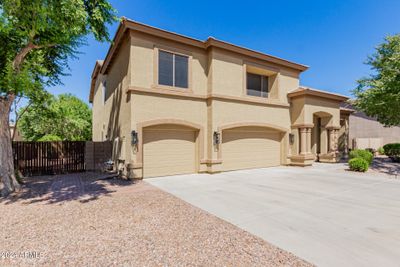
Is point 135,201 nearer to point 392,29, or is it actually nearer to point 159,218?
point 159,218

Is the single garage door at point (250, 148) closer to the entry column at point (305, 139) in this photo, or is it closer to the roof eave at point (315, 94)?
the entry column at point (305, 139)

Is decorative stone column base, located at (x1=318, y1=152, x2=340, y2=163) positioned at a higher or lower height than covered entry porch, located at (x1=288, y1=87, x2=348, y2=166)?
lower

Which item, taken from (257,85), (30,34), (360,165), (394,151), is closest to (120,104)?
(30,34)

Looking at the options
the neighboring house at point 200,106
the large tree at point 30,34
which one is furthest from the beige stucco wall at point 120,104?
the large tree at point 30,34

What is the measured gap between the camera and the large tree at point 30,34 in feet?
20.9

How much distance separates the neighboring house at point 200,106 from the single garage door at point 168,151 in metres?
0.05

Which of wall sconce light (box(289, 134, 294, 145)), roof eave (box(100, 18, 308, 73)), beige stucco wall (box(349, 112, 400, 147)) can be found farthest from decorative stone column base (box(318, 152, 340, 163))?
beige stucco wall (box(349, 112, 400, 147))

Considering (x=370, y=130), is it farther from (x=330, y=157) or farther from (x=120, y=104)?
(x=120, y=104)

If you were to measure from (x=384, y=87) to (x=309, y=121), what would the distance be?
4.27m

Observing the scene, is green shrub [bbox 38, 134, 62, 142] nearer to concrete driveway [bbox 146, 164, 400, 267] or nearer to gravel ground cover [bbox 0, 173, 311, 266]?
gravel ground cover [bbox 0, 173, 311, 266]

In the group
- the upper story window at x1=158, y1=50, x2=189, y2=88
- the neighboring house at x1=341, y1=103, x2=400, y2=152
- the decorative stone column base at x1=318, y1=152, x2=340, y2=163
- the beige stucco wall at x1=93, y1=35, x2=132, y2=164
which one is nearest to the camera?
the beige stucco wall at x1=93, y1=35, x2=132, y2=164

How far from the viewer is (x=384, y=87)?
39.8 ft

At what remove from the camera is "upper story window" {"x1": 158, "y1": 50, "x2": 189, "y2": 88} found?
10.5 meters

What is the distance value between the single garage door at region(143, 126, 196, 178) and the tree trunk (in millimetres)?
4864
